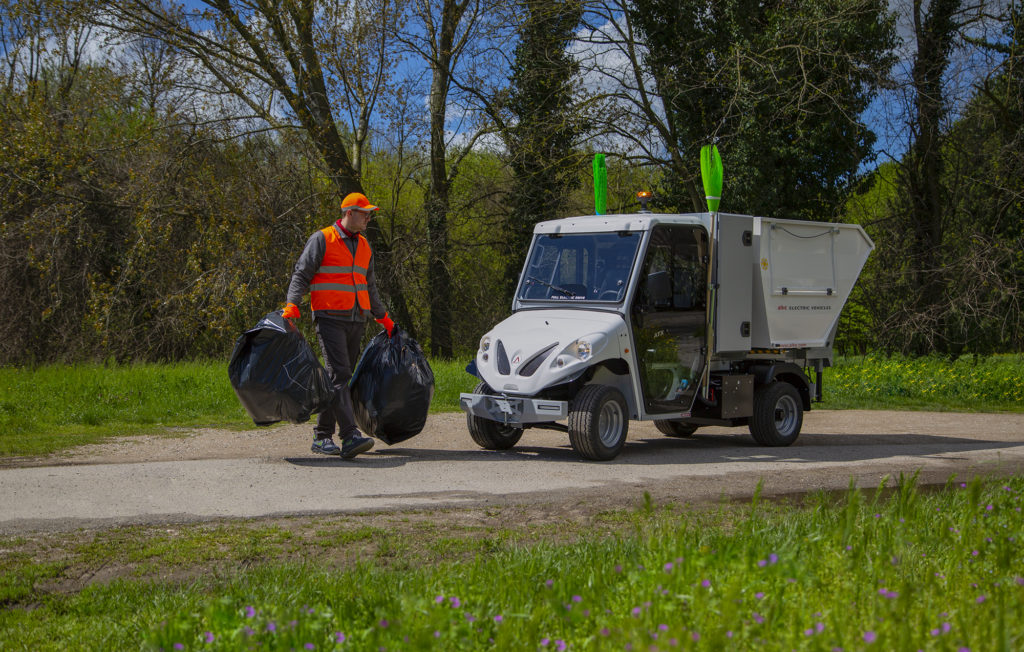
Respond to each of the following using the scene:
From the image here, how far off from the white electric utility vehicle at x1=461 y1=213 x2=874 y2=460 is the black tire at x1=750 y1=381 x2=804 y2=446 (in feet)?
0.05

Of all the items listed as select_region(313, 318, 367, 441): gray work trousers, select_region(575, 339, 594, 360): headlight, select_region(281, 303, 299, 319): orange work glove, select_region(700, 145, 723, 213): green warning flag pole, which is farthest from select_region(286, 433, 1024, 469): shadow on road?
select_region(700, 145, 723, 213): green warning flag pole

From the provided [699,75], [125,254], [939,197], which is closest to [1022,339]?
[939,197]

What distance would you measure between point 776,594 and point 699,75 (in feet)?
61.6

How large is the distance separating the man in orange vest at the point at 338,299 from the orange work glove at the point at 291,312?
0.01 metres

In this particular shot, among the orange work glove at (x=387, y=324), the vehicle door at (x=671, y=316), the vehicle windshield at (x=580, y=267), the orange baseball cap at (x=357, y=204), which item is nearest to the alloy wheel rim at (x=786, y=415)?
the vehicle door at (x=671, y=316)

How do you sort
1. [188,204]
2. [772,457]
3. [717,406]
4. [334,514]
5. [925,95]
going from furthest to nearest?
[925,95], [188,204], [717,406], [772,457], [334,514]

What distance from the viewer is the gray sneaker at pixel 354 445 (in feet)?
26.6

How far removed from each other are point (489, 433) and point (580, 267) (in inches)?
71.2

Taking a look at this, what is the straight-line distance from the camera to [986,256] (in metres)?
19.4

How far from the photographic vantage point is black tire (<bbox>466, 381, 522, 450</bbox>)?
9.14 meters

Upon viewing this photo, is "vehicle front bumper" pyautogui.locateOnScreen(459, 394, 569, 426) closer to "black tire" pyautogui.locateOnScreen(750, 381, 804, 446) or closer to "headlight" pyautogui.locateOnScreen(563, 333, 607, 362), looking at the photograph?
"headlight" pyautogui.locateOnScreen(563, 333, 607, 362)

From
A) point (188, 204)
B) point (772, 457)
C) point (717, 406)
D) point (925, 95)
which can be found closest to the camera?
point (772, 457)

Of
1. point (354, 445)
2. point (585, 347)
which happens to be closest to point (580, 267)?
point (585, 347)

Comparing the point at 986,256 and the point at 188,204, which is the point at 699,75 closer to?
the point at 986,256
